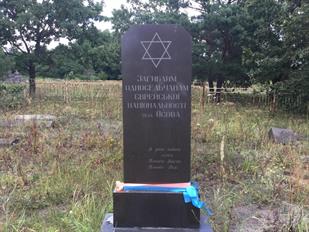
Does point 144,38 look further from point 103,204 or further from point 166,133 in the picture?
point 103,204

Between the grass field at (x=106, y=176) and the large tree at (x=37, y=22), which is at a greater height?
the large tree at (x=37, y=22)

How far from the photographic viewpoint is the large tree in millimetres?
21562

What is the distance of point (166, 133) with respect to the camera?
3785 millimetres

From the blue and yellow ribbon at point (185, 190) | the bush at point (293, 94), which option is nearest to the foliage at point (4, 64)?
the bush at point (293, 94)

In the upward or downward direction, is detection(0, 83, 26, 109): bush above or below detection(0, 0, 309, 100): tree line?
below

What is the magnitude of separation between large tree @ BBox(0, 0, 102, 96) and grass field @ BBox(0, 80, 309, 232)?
1386 cm

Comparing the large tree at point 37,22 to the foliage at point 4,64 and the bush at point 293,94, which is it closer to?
the foliage at point 4,64

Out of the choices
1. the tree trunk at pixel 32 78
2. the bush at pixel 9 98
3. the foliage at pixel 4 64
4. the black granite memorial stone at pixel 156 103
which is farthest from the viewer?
the tree trunk at pixel 32 78

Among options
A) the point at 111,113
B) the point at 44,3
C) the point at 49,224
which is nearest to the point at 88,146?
the point at 49,224

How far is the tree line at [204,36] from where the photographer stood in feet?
49.6

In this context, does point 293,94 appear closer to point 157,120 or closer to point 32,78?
point 157,120

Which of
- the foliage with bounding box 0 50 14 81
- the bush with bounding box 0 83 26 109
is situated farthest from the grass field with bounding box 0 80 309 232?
the foliage with bounding box 0 50 14 81

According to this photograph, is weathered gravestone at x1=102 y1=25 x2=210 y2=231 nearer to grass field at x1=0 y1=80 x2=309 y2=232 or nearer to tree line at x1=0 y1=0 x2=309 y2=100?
grass field at x1=0 y1=80 x2=309 y2=232

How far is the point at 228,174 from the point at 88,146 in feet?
9.45
